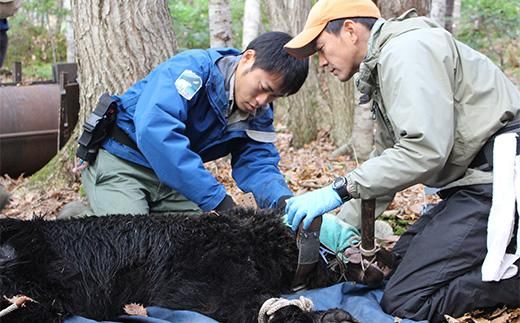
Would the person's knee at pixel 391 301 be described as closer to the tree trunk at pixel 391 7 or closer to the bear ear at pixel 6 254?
the bear ear at pixel 6 254

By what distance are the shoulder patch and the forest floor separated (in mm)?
929

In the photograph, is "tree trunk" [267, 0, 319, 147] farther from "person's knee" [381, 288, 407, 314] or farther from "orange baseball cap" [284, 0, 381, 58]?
"person's knee" [381, 288, 407, 314]

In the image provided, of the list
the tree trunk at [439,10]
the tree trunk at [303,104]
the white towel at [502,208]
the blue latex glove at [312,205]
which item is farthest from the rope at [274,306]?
the tree trunk at [439,10]

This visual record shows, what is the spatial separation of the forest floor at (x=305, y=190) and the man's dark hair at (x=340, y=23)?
1.51 meters

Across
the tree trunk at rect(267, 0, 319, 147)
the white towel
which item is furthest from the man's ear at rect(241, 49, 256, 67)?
the tree trunk at rect(267, 0, 319, 147)

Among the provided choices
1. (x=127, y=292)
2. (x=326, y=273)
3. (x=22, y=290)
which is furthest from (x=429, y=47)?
(x=22, y=290)

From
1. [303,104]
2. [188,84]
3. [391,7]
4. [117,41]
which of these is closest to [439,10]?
[303,104]

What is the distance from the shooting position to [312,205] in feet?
10.7

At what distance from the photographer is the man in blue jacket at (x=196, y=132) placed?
3986mm

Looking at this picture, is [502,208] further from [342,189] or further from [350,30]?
[350,30]

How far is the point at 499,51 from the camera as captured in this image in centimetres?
1548

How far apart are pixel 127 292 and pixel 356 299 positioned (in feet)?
4.21

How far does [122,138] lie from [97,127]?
192 millimetres

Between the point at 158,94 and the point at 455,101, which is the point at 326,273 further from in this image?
the point at 158,94
